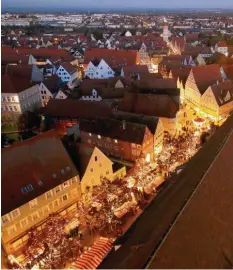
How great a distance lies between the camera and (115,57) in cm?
7462

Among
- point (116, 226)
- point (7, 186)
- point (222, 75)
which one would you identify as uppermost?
point (222, 75)

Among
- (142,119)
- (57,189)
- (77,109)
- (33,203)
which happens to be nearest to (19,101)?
(77,109)

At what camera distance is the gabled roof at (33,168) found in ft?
69.6

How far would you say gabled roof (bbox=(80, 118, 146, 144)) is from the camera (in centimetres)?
3112

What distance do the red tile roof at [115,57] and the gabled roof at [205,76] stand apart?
24.8 m

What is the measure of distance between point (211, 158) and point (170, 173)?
21.0 feet

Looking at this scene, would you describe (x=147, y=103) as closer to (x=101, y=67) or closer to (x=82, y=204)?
(x=82, y=204)

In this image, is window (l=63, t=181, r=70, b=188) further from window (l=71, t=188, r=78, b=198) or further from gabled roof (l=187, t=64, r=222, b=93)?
A: gabled roof (l=187, t=64, r=222, b=93)

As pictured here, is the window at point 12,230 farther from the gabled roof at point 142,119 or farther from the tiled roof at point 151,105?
the tiled roof at point 151,105

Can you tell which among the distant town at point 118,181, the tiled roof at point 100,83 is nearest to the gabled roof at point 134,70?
the tiled roof at point 100,83

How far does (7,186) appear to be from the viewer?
2117cm

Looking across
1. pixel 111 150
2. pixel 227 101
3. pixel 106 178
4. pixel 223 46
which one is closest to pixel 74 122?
pixel 111 150

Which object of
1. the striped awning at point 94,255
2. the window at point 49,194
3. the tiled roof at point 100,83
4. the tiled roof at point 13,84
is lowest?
the striped awning at point 94,255

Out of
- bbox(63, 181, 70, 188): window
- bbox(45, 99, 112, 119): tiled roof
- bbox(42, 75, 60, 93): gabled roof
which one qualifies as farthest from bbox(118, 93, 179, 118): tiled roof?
bbox(63, 181, 70, 188): window
